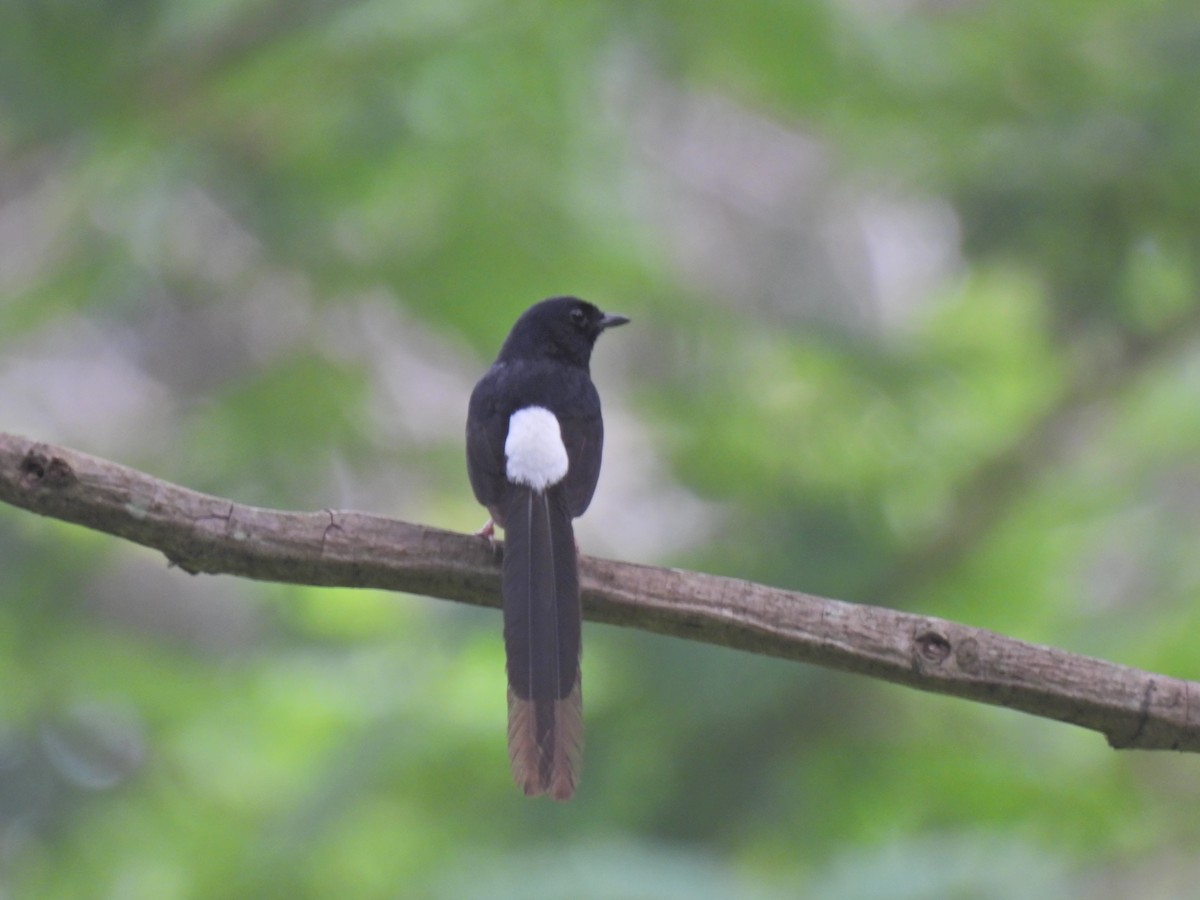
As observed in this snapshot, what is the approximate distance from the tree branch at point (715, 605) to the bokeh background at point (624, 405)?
2164 millimetres

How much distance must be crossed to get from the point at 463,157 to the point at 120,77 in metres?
1.47

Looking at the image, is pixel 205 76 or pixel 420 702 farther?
A: pixel 205 76

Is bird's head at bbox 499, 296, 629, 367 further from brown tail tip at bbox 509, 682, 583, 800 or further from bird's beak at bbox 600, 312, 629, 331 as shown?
brown tail tip at bbox 509, 682, 583, 800

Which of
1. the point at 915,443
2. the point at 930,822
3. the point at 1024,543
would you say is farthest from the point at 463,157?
the point at 930,822

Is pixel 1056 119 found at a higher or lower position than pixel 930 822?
higher

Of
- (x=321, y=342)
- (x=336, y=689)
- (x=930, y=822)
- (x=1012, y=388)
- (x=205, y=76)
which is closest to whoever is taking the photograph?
(x=930, y=822)

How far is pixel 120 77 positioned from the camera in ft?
20.3

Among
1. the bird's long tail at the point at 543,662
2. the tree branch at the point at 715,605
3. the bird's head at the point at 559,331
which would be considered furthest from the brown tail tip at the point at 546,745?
the bird's head at the point at 559,331

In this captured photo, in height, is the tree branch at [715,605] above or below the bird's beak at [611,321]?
below

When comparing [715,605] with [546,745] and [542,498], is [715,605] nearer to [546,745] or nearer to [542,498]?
[546,745]

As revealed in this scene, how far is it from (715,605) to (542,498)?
0.79m

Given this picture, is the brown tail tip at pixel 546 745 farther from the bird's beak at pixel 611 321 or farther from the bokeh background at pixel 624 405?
the bird's beak at pixel 611 321

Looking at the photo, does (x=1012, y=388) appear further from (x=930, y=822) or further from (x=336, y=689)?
(x=336, y=689)

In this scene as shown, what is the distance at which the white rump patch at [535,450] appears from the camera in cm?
412
